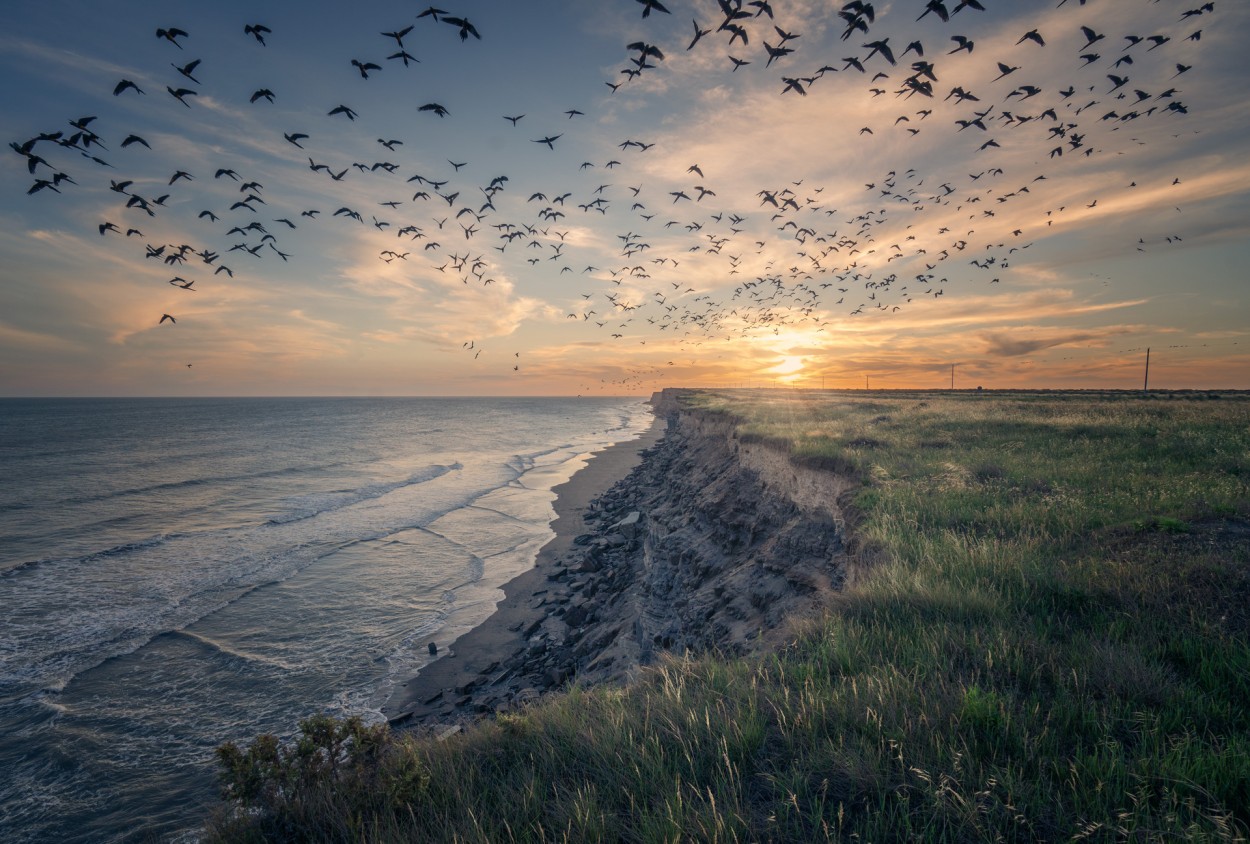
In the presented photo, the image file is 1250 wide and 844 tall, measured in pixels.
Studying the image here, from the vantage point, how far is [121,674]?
494 inches

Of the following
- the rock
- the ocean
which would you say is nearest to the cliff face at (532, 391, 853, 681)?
the rock

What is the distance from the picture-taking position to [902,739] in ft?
11.5

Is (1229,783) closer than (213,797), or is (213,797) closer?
(1229,783)

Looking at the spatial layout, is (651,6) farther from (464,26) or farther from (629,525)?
(629,525)

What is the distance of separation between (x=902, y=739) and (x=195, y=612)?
20.5 metres

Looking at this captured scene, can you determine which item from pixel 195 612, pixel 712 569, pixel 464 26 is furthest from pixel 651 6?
pixel 195 612

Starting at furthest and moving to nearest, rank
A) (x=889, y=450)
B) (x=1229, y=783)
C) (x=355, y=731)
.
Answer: (x=889, y=450) → (x=355, y=731) → (x=1229, y=783)

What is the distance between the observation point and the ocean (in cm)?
943

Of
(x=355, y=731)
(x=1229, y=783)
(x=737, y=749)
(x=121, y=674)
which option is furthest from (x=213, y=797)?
(x=1229, y=783)

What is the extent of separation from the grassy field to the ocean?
24.9 ft

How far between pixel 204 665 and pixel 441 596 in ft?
21.8

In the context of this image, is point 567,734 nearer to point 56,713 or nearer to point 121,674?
point 56,713

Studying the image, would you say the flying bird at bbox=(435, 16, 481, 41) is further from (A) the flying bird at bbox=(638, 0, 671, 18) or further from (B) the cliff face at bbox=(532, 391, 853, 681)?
(B) the cliff face at bbox=(532, 391, 853, 681)

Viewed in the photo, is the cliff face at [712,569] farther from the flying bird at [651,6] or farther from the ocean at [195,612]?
the flying bird at [651,6]
